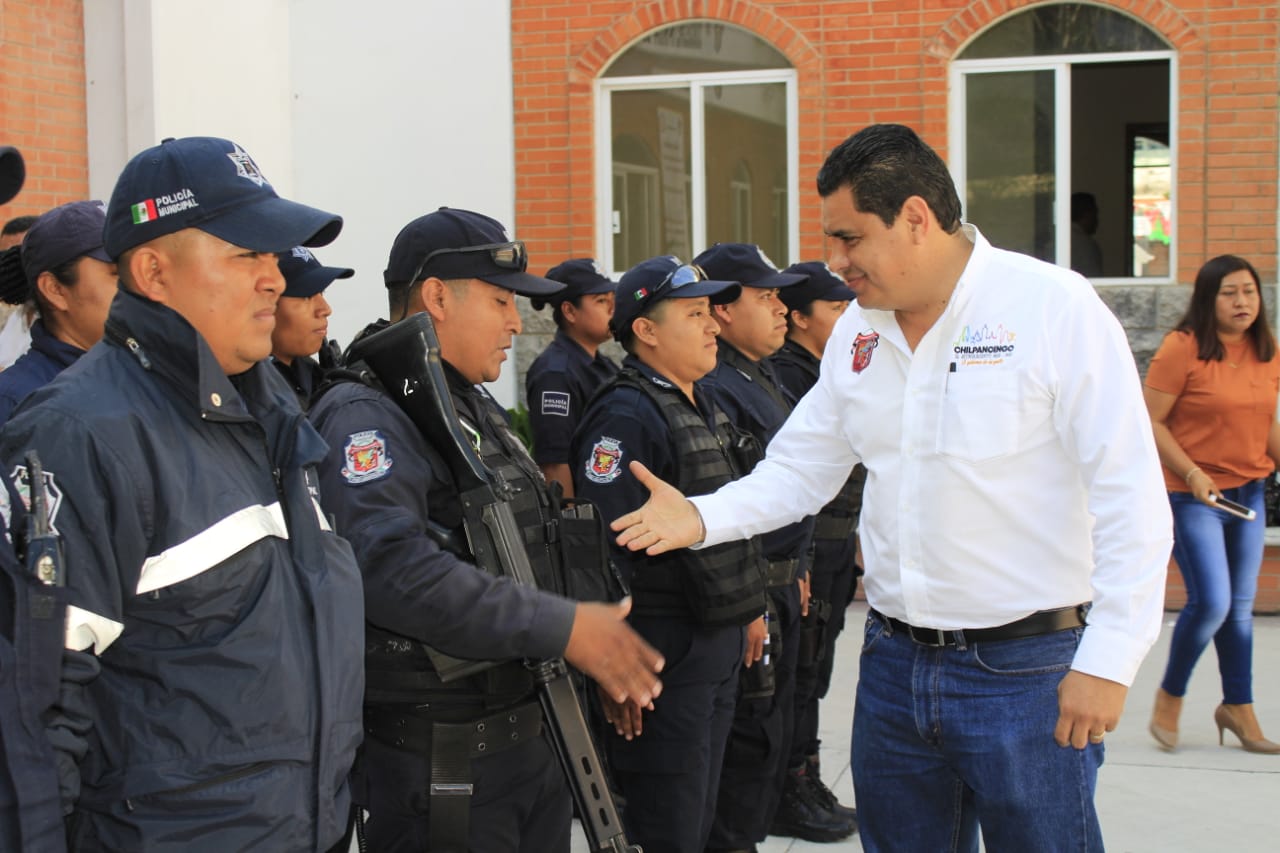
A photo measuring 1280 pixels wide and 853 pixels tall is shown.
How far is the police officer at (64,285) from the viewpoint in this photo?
350 cm

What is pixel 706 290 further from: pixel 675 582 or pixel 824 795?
pixel 824 795

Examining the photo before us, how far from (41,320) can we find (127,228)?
1.46 meters

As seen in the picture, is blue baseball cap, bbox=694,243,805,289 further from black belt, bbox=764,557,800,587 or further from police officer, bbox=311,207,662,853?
police officer, bbox=311,207,662,853

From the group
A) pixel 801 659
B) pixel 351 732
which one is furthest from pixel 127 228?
pixel 801 659

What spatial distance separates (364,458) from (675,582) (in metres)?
1.37

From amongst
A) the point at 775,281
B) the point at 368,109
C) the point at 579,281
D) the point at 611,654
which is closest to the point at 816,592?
the point at 775,281

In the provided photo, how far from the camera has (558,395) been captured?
6309mm

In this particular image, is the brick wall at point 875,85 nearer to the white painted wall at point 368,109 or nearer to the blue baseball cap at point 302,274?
the white painted wall at point 368,109

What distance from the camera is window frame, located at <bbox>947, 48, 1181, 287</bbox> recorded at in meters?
8.76

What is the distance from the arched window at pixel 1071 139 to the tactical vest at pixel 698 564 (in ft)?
18.0

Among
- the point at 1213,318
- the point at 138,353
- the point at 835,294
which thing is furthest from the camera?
the point at 1213,318

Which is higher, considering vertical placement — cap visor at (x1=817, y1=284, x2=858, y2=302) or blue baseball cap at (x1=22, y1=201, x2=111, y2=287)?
blue baseball cap at (x1=22, y1=201, x2=111, y2=287)

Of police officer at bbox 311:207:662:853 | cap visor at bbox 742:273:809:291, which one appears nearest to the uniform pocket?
police officer at bbox 311:207:662:853

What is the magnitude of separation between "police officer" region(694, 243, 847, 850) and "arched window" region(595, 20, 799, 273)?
4.11m
